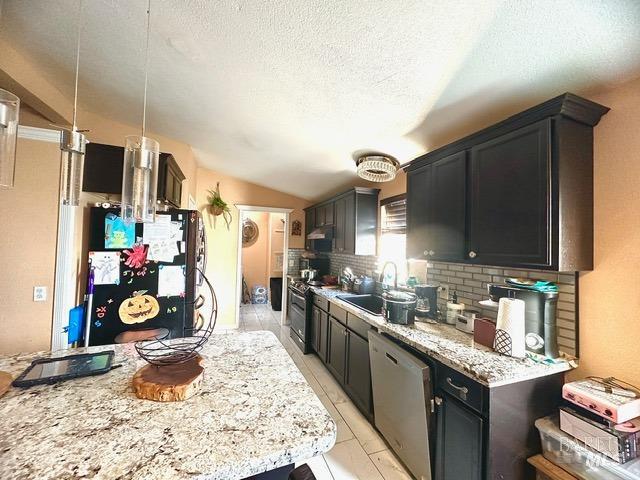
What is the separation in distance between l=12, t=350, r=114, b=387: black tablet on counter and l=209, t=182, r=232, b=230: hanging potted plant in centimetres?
349

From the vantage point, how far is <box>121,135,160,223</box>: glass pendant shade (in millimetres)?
1162

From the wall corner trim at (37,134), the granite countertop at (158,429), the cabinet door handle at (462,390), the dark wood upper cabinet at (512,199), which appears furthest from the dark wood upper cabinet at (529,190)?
the wall corner trim at (37,134)

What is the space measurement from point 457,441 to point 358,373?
3.48 ft

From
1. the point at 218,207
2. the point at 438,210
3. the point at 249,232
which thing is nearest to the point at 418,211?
the point at 438,210

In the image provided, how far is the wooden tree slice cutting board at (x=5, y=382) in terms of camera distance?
90 centimetres

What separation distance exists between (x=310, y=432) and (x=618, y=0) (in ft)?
5.93

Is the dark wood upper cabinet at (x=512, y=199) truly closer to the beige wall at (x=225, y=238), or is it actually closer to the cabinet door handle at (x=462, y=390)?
the cabinet door handle at (x=462, y=390)

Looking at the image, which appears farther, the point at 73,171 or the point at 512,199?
the point at 512,199

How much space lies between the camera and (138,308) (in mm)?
2180

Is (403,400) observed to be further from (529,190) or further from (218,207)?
(218,207)

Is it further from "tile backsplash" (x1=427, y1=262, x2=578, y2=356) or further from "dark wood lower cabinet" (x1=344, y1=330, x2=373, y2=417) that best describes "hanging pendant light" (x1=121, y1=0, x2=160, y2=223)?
"tile backsplash" (x1=427, y1=262, x2=578, y2=356)

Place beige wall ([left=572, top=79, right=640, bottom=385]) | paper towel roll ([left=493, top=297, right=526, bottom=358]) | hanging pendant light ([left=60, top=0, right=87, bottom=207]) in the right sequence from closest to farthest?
hanging pendant light ([left=60, top=0, right=87, bottom=207]) → beige wall ([left=572, top=79, right=640, bottom=385]) → paper towel roll ([left=493, top=297, right=526, bottom=358])

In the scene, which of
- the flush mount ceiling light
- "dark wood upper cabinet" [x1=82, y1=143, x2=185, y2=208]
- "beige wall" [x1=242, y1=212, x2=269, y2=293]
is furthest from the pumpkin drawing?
"beige wall" [x1=242, y1=212, x2=269, y2=293]

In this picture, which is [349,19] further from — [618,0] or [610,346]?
[610,346]
